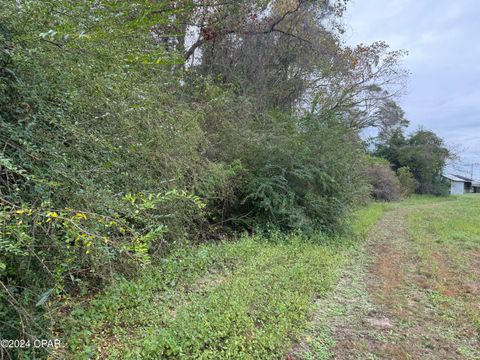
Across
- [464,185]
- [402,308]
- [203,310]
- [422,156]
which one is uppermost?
[422,156]

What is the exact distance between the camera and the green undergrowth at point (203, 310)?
8.48 feet

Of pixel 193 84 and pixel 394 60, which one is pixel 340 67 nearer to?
pixel 394 60

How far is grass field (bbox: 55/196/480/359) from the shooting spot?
8.87 ft

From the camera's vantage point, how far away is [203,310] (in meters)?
3.15

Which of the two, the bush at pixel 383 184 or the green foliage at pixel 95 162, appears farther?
the bush at pixel 383 184

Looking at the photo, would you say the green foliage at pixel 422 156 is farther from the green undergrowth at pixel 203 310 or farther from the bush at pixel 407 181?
the green undergrowth at pixel 203 310

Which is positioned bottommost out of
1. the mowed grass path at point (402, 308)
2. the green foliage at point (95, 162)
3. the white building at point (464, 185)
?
the mowed grass path at point (402, 308)

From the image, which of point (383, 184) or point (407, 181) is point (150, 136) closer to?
point (383, 184)

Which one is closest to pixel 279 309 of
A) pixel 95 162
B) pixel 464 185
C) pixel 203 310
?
pixel 203 310

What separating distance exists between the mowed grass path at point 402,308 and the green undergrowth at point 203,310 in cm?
27

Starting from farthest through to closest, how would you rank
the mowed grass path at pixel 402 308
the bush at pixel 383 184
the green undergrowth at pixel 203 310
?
the bush at pixel 383 184 < the mowed grass path at pixel 402 308 < the green undergrowth at pixel 203 310

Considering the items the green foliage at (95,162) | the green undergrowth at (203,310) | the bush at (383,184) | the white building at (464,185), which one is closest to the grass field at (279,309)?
the green undergrowth at (203,310)

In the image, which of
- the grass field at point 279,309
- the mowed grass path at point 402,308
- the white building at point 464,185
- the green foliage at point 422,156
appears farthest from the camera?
the white building at point 464,185

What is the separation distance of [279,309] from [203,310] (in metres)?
0.81
